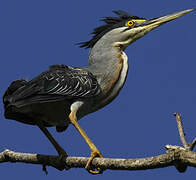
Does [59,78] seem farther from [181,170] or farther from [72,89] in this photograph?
[181,170]

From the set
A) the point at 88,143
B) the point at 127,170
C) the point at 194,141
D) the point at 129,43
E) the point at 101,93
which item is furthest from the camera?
the point at 129,43

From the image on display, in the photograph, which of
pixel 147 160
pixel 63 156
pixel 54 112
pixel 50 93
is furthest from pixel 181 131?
pixel 54 112

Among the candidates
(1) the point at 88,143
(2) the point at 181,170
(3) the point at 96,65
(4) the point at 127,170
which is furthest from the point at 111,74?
(2) the point at 181,170

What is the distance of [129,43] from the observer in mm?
6668

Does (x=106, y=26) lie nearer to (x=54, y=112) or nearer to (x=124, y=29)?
(x=124, y=29)

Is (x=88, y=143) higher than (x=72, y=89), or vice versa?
(x=72, y=89)

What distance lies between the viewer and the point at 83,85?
19.2ft

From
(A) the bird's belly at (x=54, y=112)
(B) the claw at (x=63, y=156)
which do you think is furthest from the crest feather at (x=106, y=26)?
(B) the claw at (x=63, y=156)

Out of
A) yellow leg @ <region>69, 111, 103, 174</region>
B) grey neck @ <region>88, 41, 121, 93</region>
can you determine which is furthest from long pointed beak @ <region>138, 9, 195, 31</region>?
yellow leg @ <region>69, 111, 103, 174</region>

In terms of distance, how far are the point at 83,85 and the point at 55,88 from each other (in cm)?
41

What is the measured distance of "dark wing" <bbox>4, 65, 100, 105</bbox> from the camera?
18.5ft

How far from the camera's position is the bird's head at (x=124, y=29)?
6.59 meters

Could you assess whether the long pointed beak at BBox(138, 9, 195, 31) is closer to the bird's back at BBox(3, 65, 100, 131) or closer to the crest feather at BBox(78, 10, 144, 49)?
the crest feather at BBox(78, 10, 144, 49)

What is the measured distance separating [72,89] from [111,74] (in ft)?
2.35
